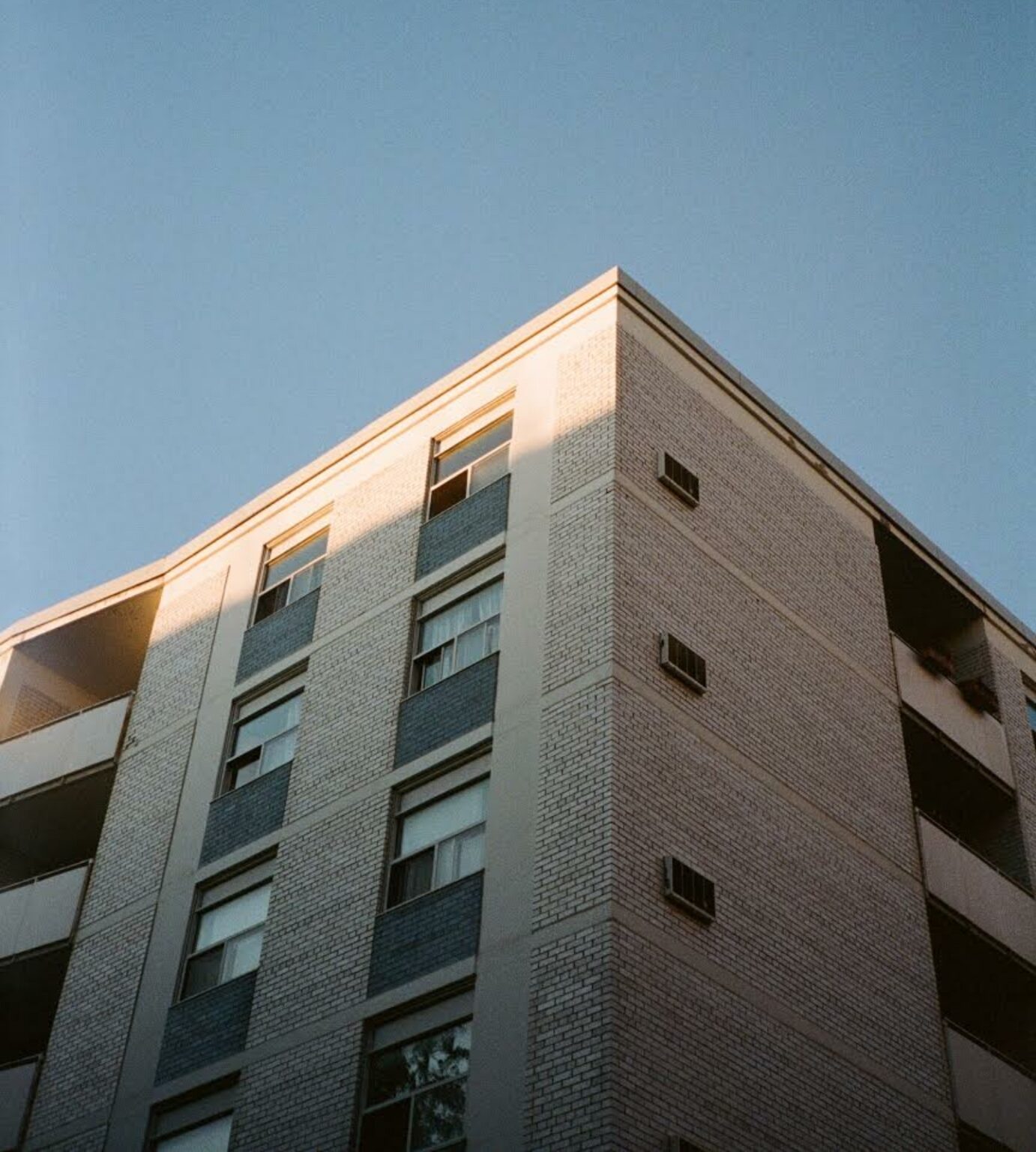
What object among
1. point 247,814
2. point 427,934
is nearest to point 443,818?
point 427,934

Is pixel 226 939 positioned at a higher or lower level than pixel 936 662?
lower

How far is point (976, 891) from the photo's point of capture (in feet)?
75.3

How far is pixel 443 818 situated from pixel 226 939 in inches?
154

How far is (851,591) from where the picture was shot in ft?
80.8

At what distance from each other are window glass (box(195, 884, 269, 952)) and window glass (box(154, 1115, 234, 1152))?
259cm

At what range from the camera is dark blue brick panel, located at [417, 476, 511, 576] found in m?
22.7

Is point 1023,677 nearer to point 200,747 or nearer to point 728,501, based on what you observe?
point 728,501

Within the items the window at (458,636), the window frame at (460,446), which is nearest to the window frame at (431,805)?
the window at (458,636)

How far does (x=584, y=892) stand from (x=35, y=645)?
54.6ft

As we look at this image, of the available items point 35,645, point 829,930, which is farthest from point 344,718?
point 35,645

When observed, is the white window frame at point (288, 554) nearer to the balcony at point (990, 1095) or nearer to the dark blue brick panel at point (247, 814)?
the dark blue brick panel at point (247, 814)

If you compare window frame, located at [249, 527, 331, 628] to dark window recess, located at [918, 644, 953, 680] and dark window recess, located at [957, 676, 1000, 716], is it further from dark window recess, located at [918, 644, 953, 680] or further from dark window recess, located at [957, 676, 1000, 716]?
dark window recess, located at [957, 676, 1000, 716]

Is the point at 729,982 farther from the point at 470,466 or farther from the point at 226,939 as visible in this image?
the point at 470,466

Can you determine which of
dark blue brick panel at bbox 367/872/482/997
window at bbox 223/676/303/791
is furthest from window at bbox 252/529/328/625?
dark blue brick panel at bbox 367/872/482/997
